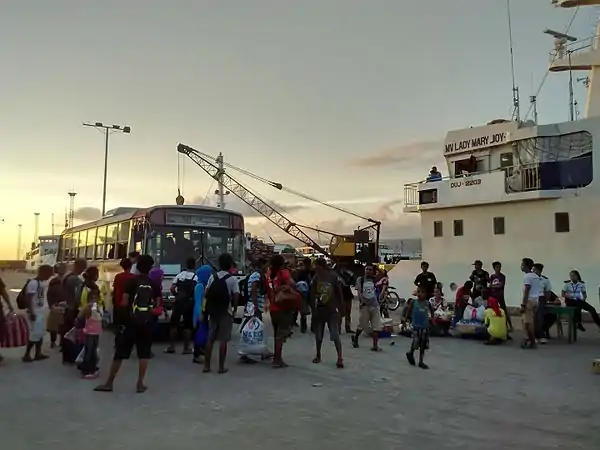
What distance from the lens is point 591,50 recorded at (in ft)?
77.4

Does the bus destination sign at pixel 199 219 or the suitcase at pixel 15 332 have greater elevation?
the bus destination sign at pixel 199 219

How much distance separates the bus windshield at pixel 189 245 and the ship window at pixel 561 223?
11491 mm

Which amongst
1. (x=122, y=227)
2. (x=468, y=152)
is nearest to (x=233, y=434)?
(x=122, y=227)

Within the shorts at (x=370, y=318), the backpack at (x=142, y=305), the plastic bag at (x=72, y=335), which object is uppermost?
the backpack at (x=142, y=305)

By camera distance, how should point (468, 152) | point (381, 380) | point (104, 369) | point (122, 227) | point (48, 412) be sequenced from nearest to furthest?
1. point (48, 412)
2. point (381, 380)
3. point (104, 369)
4. point (122, 227)
5. point (468, 152)

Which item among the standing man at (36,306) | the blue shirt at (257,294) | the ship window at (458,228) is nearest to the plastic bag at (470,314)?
the blue shirt at (257,294)

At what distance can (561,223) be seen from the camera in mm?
20938

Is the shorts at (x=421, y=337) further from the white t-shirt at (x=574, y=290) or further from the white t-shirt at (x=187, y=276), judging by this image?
the white t-shirt at (x=574, y=290)

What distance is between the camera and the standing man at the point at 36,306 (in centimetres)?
1074

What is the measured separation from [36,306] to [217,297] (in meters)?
3.44

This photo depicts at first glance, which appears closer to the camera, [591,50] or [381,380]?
[381,380]

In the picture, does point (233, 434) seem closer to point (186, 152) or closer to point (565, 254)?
point (565, 254)

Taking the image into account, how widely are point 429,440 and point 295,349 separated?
6.55 metres

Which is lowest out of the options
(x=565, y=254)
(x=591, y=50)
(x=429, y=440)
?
(x=429, y=440)
